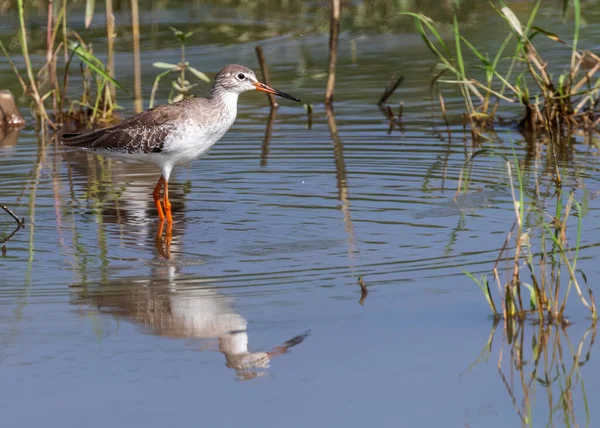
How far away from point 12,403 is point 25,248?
2948mm

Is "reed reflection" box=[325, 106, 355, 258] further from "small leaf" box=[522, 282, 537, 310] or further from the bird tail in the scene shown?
the bird tail

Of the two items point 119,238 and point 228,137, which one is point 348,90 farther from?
point 119,238

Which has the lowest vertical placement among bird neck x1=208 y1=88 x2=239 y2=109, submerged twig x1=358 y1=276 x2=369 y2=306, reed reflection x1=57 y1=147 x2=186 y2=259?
reed reflection x1=57 y1=147 x2=186 y2=259

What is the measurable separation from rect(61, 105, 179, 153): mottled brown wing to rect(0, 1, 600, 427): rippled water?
457 millimetres

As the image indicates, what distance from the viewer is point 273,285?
22.2 ft

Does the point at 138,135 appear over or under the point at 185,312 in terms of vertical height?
over

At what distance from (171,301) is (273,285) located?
2.08 ft

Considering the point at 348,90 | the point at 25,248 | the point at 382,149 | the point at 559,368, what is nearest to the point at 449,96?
the point at 348,90

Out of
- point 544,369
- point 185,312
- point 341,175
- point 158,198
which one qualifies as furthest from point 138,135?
point 544,369

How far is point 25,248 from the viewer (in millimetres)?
7855

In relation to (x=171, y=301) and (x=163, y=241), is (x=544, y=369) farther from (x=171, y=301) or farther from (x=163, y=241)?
(x=163, y=241)

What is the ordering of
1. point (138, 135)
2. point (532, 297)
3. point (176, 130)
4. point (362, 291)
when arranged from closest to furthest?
1. point (532, 297)
2. point (362, 291)
3. point (176, 130)
4. point (138, 135)

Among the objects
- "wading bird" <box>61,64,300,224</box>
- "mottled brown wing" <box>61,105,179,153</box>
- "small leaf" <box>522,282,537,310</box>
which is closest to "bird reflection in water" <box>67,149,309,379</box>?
"wading bird" <box>61,64,300,224</box>

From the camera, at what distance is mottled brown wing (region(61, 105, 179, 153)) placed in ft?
30.6
